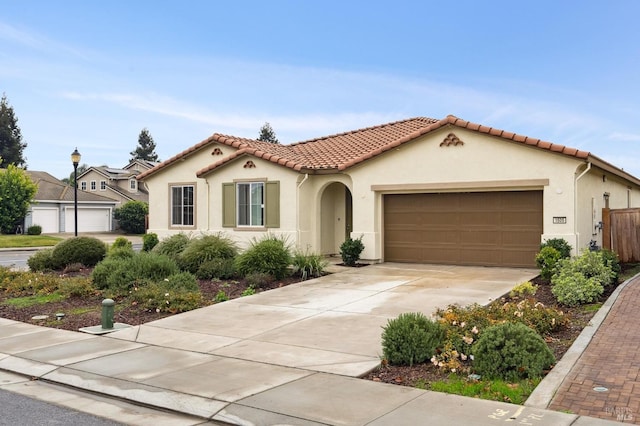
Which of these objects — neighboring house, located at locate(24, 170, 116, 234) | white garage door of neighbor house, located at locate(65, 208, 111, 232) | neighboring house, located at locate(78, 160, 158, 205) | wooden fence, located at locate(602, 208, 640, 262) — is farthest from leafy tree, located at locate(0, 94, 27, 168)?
wooden fence, located at locate(602, 208, 640, 262)

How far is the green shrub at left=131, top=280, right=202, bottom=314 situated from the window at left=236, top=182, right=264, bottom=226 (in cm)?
765

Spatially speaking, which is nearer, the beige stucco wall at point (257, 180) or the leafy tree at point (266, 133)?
the beige stucco wall at point (257, 180)

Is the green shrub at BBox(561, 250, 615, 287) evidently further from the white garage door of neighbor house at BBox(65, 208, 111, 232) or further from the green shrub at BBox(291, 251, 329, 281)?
the white garage door of neighbor house at BBox(65, 208, 111, 232)

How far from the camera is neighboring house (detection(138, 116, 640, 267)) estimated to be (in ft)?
54.5

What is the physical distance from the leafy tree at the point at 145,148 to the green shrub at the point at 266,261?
76.4 metres

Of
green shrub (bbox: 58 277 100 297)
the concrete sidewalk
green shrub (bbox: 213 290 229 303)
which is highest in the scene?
green shrub (bbox: 58 277 100 297)

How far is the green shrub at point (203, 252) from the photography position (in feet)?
54.6

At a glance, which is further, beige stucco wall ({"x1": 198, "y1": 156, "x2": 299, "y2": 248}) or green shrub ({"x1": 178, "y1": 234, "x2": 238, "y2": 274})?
beige stucco wall ({"x1": 198, "y1": 156, "x2": 299, "y2": 248})

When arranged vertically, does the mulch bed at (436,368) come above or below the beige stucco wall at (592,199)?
below

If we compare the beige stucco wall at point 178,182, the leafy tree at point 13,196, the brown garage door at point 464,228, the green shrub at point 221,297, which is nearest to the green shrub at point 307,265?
the green shrub at point 221,297

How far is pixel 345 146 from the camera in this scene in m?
23.5

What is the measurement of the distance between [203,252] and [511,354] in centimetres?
1127

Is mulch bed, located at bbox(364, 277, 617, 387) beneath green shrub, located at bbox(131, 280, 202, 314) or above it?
beneath

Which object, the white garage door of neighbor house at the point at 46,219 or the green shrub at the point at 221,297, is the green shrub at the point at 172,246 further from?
the white garage door of neighbor house at the point at 46,219
